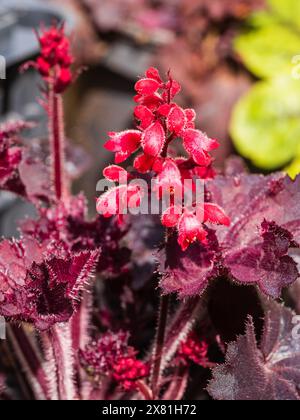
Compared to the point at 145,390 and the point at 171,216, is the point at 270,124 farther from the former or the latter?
the point at 171,216

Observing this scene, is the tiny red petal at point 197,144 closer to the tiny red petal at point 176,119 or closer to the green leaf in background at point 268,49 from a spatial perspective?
the tiny red petal at point 176,119

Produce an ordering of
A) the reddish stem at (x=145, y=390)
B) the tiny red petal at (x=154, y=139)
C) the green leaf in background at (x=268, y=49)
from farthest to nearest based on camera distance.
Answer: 1. the green leaf in background at (x=268, y=49)
2. the reddish stem at (x=145, y=390)
3. the tiny red petal at (x=154, y=139)

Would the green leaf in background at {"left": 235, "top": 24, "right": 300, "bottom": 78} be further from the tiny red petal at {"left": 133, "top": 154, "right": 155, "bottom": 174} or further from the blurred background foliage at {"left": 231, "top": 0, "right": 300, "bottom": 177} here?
the tiny red petal at {"left": 133, "top": 154, "right": 155, "bottom": 174}

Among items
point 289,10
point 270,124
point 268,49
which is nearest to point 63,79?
point 270,124

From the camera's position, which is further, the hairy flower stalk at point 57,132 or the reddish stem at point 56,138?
the reddish stem at point 56,138

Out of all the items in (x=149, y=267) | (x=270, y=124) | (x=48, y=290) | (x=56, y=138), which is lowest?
(x=48, y=290)

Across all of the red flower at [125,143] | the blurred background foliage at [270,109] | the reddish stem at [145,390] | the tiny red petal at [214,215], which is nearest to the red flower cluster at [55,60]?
the red flower at [125,143]
